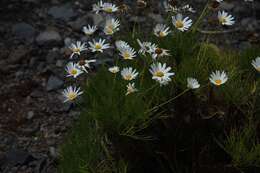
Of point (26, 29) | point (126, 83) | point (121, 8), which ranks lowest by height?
point (26, 29)

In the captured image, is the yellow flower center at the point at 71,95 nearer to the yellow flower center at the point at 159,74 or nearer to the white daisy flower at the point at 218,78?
the yellow flower center at the point at 159,74

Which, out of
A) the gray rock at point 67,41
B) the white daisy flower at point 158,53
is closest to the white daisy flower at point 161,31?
the white daisy flower at point 158,53

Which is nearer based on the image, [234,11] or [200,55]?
[200,55]

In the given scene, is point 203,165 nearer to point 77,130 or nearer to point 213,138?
point 213,138

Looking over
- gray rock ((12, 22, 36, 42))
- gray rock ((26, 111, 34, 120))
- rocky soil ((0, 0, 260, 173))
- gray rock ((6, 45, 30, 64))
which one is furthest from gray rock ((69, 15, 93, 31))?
gray rock ((26, 111, 34, 120))

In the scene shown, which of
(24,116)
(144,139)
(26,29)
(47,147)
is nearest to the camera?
(144,139)

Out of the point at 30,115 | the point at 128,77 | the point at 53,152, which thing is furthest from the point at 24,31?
the point at 128,77

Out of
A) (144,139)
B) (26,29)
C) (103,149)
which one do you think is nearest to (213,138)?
(144,139)
